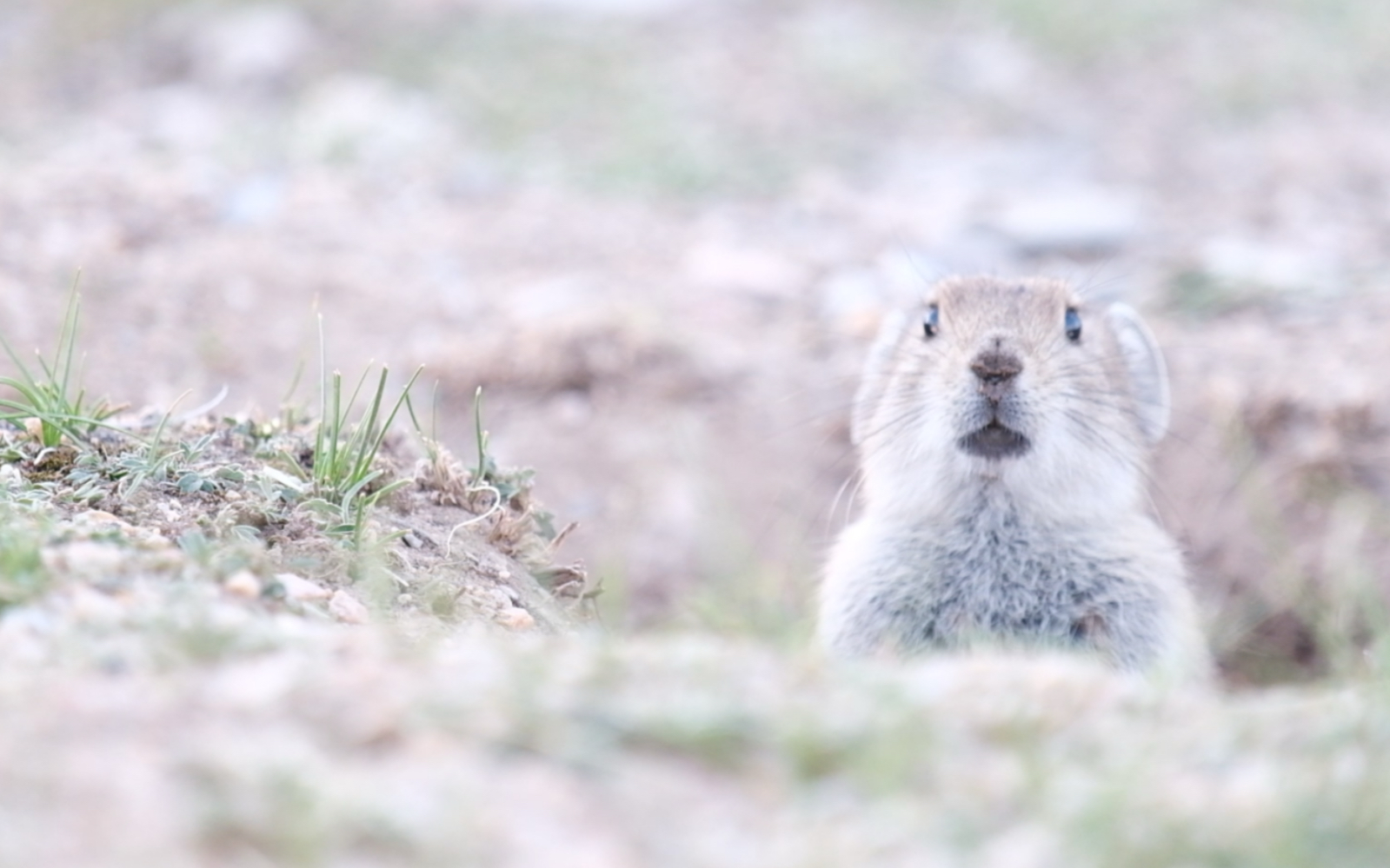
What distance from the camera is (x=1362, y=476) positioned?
643 centimetres

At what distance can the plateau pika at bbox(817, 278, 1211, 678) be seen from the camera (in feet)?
14.7

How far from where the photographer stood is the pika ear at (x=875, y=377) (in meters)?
5.23

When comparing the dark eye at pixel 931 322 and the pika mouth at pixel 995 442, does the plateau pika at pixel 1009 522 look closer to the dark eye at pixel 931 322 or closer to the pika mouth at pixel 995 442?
the pika mouth at pixel 995 442

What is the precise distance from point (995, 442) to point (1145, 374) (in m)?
0.93

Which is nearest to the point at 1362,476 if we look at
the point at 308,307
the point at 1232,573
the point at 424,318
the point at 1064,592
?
the point at 1232,573

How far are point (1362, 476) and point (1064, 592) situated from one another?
8.11 ft

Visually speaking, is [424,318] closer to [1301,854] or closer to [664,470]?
[664,470]

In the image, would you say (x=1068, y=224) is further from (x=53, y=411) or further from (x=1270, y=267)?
(x=53, y=411)

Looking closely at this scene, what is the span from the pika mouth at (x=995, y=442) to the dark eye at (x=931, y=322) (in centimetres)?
57

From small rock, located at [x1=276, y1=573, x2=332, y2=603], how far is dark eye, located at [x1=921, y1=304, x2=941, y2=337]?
89.1 inches

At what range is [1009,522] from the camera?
463 cm

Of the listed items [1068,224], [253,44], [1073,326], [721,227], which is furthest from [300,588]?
[253,44]

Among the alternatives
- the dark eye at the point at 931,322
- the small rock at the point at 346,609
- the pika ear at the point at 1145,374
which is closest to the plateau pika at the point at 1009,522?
the dark eye at the point at 931,322

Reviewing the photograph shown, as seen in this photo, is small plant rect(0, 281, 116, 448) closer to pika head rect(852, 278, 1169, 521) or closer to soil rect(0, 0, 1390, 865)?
soil rect(0, 0, 1390, 865)
